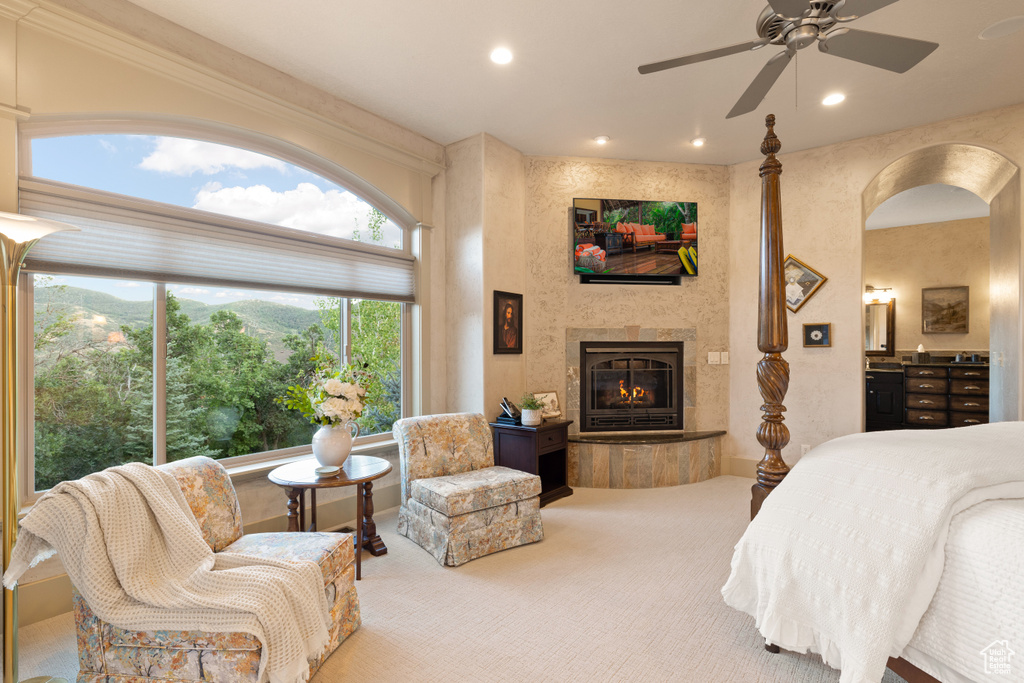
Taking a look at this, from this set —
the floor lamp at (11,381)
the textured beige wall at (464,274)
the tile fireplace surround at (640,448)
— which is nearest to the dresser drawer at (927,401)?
the tile fireplace surround at (640,448)

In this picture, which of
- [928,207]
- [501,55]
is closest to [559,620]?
[501,55]

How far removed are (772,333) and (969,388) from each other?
5.38 meters

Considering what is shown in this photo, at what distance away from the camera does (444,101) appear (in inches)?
143

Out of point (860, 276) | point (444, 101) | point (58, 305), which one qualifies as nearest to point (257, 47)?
point (444, 101)

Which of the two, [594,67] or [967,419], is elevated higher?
[594,67]

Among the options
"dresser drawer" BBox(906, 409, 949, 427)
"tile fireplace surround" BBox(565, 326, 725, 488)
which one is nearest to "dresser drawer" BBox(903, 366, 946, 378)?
"dresser drawer" BBox(906, 409, 949, 427)

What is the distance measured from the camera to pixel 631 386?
4.93 m

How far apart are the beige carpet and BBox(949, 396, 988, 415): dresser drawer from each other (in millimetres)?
4507

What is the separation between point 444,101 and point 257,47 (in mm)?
1195

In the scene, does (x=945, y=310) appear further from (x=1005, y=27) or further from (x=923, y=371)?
(x=1005, y=27)

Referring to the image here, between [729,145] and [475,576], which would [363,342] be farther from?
[729,145]

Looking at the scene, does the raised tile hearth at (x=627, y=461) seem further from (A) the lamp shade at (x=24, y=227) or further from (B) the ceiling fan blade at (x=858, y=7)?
(A) the lamp shade at (x=24, y=227)

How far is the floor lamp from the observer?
1754 mm

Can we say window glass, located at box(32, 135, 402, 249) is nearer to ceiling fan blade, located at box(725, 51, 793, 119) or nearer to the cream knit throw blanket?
the cream knit throw blanket
